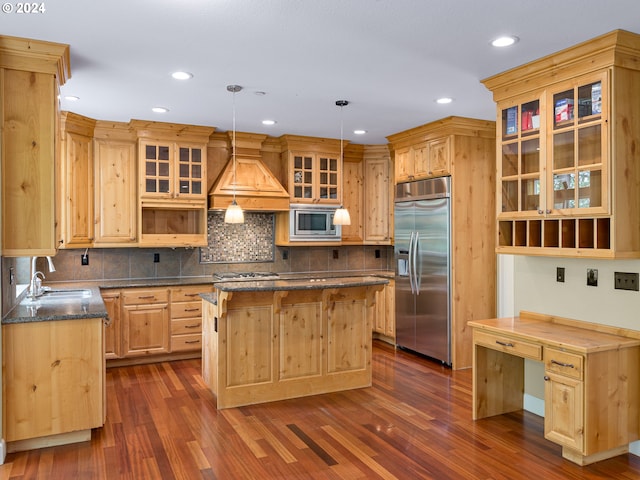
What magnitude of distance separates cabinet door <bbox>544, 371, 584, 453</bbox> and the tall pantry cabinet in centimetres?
208

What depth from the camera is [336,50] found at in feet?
10.8

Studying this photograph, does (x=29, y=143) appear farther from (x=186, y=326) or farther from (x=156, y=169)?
(x=186, y=326)

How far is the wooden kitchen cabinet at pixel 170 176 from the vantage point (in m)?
5.49

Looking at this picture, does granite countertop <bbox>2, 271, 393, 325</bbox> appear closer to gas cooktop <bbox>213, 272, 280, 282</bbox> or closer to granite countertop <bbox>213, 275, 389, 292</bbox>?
granite countertop <bbox>213, 275, 389, 292</bbox>

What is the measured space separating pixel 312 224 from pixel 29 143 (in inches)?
139

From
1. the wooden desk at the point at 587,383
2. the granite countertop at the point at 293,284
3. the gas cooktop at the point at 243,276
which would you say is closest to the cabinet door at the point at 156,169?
the gas cooktop at the point at 243,276

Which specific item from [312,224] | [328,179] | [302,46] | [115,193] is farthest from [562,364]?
[115,193]

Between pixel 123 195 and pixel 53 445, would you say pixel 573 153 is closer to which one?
pixel 53 445

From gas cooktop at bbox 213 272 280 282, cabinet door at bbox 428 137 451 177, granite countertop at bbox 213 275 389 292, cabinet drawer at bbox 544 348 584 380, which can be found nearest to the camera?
cabinet drawer at bbox 544 348 584 380

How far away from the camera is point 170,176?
5.61 meters

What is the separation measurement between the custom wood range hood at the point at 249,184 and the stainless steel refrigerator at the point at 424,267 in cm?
148

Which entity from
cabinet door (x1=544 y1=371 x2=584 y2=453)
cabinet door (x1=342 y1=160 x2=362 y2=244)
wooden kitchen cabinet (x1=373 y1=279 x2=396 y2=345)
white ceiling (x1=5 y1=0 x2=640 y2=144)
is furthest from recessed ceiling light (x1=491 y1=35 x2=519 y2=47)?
cabinet door (x1=342 y1=160 x2=362 y2=244)

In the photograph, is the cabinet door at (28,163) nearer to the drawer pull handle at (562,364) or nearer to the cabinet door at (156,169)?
the cabinet door at (156,169)

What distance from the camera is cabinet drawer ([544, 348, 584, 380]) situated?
2979 millimetres
